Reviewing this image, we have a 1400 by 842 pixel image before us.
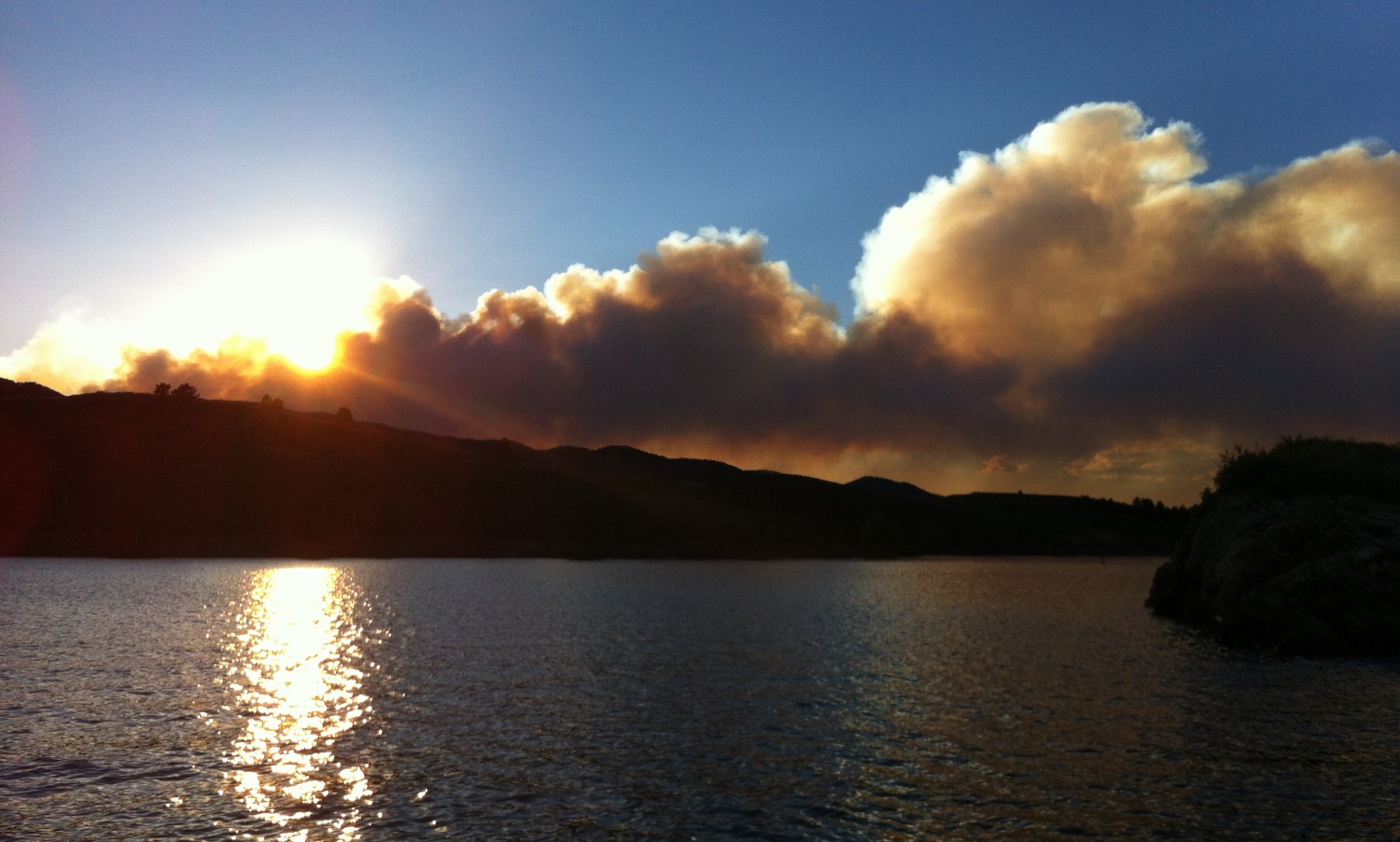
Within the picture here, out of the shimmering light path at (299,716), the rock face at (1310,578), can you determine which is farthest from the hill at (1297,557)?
the shimmering light path at (299,716)

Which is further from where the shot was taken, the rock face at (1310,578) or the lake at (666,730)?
the rock face at (1310,578)

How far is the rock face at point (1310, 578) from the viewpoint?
174ft

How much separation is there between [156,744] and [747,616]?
4766cm

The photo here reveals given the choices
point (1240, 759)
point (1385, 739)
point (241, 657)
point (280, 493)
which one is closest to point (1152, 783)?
point (1240, 759)

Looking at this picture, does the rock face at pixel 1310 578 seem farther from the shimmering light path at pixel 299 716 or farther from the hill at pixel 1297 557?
the shimmering light path at pixel 299 716

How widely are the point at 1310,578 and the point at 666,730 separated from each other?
45.6 meters

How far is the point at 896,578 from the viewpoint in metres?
129

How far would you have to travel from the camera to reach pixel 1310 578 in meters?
56.7

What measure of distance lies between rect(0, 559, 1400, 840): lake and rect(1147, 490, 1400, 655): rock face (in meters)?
3.77

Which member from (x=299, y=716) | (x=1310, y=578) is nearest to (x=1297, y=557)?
(x=1310, y=578)

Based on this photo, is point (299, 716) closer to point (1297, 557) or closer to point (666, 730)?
point (666, 730)

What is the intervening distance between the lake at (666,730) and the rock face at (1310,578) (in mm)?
3775

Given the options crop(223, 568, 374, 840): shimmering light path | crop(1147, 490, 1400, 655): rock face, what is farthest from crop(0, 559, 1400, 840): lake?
crop(1147, 490, 1400, 655): rock face

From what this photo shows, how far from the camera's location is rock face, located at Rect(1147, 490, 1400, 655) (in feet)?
174
